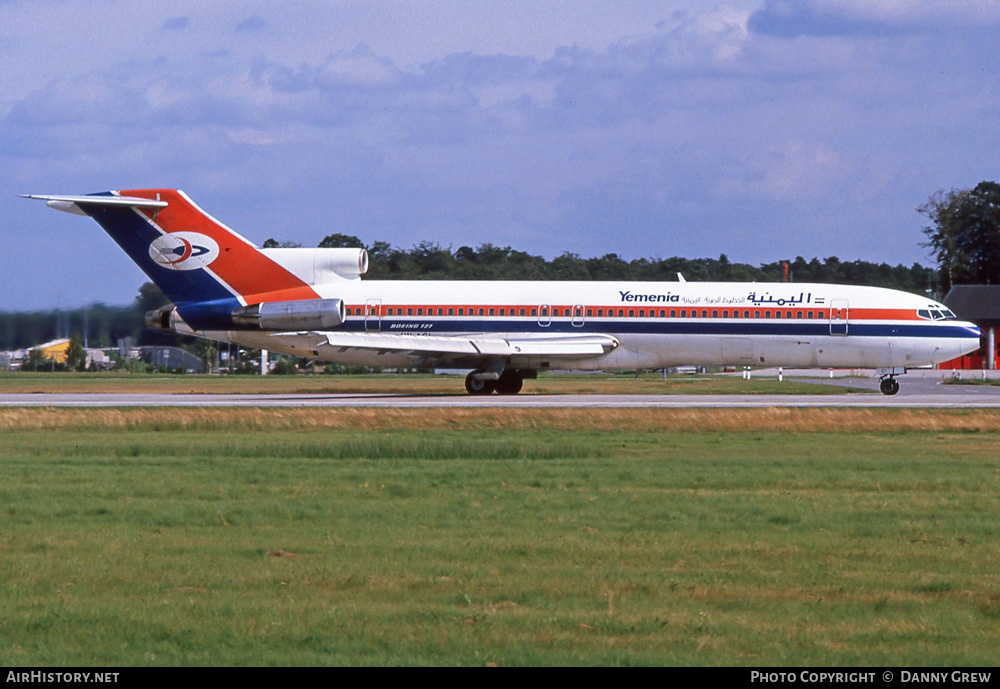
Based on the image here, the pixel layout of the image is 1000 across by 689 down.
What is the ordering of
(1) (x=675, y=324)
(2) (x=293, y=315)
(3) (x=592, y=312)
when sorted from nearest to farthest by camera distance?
(2) (x=293, y=315) < (1) (x=675, y=324) < (3) (x=592, y=312)

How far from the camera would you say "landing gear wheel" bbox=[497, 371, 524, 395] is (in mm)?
41312

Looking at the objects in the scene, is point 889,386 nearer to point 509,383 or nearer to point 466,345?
point 509,383

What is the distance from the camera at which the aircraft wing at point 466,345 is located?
3794 cm

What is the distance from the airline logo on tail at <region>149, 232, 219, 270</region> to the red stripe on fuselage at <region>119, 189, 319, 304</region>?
17 centimetres

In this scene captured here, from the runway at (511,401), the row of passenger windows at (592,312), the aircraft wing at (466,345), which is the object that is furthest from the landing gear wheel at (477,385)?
the row of passenger windows at (592,312)

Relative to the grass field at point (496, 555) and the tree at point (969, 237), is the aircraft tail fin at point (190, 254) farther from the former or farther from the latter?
the tree at point (969, 237)

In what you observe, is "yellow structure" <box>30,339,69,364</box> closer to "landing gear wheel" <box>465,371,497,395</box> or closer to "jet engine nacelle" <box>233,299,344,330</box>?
"jet engine nacelle" <box>233,299,344,330</box>

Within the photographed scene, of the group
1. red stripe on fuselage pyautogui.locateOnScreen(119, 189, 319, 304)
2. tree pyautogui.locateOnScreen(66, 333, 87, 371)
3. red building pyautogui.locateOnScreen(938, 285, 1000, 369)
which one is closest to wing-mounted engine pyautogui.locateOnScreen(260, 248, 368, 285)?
red stripe on fuselage pyautogui.locateOnScreen(119, 189, 319, 304)

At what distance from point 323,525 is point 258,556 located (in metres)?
1.78

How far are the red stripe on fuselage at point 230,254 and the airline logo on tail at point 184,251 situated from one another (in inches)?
6.8

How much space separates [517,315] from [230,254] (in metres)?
9.78

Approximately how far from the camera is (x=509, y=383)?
41469 mm

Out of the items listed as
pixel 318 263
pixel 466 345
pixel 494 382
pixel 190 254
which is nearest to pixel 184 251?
pixel 190 254

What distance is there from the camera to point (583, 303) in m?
39.8
